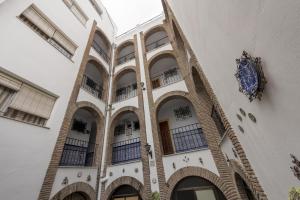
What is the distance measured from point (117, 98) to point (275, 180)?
12.2 metres

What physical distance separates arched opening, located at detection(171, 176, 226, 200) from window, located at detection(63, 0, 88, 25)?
1329 centimetres

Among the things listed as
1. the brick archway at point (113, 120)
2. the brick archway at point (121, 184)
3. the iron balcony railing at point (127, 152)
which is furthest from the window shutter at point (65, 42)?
the brick archway at point (121, 184)

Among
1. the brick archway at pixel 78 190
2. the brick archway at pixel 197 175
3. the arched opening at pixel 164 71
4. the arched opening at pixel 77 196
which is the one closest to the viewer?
the brick archway at pixel 197 175

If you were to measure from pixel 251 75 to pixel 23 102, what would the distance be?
7941 mm

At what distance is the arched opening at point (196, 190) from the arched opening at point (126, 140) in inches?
136

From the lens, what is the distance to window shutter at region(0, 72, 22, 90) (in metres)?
5.47

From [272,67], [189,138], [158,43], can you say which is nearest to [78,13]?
[158,43]

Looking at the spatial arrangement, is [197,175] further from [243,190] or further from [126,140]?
[126,140]

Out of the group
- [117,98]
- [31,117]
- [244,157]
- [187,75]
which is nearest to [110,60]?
[117,98]

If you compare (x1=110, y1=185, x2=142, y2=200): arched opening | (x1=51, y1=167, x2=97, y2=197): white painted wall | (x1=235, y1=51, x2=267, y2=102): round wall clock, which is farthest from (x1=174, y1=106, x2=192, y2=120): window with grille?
(x1=235, y1=51, x2=267, y2=102): round wall clock

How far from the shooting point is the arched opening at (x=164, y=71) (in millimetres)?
11516

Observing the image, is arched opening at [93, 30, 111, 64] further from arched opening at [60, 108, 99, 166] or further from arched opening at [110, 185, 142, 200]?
arched opening at [110, 185, 142, 200]

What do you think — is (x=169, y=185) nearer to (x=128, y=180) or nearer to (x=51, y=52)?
(x=128, y=180)

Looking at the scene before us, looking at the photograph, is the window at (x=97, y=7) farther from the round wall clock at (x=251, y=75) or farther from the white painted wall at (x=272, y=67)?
the round wall clock at (x=251, y=75)
